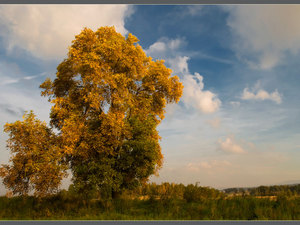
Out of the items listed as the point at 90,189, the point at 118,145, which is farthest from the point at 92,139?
the point at 90,189

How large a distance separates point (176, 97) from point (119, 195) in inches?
364

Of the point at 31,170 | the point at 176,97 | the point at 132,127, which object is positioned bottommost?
the point at 31,170

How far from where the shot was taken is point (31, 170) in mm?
17031

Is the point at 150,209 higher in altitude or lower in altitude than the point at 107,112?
lower

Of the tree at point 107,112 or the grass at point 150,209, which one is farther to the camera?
the tree at point 107,112

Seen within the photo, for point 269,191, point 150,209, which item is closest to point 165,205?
point 150,209

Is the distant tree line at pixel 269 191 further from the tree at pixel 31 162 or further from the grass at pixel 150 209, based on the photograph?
the tree at pixel 31 162

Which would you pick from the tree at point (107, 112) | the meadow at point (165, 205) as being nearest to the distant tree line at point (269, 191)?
the meadow at point (165, 205)

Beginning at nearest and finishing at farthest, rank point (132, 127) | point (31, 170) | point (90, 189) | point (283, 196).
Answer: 1. point (283, 196)
2. point (31, 170)
3. point (90, 189)
4. point (132, 127)

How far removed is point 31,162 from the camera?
16.6 meters

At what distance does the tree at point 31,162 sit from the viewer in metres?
16.8

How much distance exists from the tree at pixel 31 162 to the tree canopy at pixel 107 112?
1228 mm

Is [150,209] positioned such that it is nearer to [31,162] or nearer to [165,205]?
[165,205]

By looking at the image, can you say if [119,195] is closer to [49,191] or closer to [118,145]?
[118,145]
